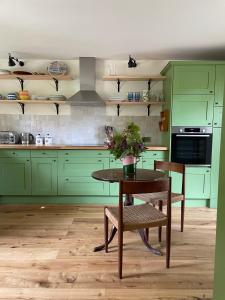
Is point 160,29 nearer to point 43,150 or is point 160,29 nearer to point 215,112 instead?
point 215,112

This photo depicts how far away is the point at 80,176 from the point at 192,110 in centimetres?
196

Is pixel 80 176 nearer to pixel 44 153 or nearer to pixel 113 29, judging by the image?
pixel 44 153

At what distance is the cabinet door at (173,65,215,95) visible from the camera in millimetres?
3426

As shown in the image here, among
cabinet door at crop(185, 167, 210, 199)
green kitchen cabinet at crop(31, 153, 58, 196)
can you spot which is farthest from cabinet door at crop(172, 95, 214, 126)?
green kitchen cabinet at crop(31, 153, 58, 196)

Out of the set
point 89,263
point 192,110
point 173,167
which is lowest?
point 89,263

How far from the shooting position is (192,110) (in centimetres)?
348

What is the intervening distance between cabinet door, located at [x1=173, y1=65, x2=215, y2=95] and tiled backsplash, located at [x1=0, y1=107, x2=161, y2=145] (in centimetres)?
85

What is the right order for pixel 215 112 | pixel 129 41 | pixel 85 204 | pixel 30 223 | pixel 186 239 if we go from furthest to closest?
pixel 85 204, pixel 215 112, pixel 129 41, pixel 30 223, pixel 186 239

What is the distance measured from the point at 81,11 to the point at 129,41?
101cm

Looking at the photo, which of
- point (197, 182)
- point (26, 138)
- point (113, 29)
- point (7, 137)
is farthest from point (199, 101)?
point (7, 137)

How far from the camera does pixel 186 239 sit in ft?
8.63

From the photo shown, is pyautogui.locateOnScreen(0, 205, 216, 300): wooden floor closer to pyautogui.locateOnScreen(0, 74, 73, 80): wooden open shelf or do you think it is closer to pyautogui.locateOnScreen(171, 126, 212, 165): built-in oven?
pyautogui.locateOnScreen(171, 126, 212, 165): built-in oven

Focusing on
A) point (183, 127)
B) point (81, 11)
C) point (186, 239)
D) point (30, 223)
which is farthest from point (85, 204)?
point (81, 11)

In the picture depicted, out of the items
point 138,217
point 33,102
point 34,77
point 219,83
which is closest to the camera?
point 138,217
